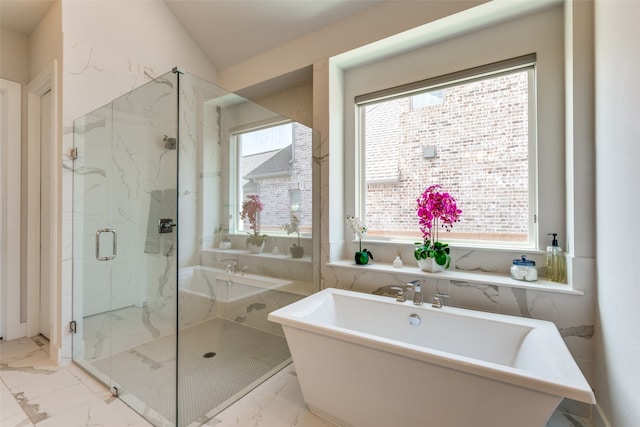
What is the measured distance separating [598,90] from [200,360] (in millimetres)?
2717

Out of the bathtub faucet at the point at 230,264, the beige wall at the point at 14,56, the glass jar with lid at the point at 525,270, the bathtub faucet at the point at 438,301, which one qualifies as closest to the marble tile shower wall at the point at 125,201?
the bathtub faucet at the point at 230,264

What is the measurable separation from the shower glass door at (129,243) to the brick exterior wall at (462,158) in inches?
65.4

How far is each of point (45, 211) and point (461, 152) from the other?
3.59 metres

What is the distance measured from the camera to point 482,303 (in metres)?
1.80

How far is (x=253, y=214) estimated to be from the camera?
2139 mm

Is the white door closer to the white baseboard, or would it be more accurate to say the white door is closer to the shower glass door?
the shower glass door

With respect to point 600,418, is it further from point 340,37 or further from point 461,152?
point 340,37

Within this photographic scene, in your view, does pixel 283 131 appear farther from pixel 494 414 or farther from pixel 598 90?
pixel 494 414

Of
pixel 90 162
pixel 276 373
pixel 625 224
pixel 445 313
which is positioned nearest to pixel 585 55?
pixel 625 224

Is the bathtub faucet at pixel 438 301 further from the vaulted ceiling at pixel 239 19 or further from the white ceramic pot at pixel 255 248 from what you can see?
the vaulted ceiling at pixel 239 19

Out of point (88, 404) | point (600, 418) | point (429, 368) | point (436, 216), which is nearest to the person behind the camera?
point (429, 368)

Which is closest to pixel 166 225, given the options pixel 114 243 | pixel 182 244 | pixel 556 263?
pixel 182 244

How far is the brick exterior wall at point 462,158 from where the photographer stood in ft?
6.46

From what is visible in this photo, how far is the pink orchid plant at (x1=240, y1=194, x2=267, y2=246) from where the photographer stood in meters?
2.11
